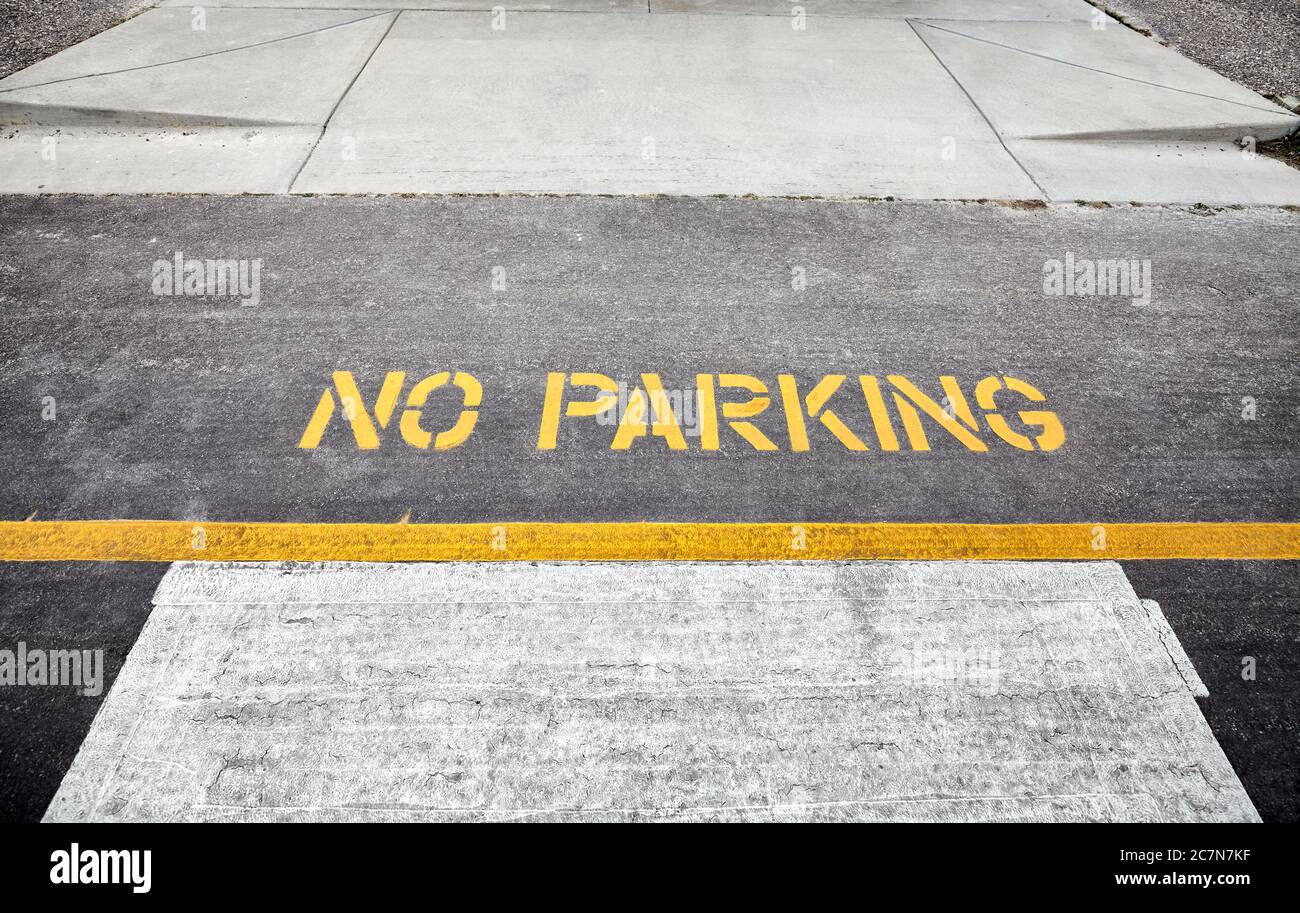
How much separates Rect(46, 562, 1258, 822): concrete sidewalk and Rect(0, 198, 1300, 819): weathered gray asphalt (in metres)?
0.24

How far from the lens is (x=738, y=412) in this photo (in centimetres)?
411

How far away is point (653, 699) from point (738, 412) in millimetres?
1672

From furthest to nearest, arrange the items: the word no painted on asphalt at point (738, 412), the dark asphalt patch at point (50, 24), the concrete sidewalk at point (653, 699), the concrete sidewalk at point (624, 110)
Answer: the dark asphalt patch at point (50, 24) < the concrete sidewalk at point (624, 110) < the word no painted on asphalt at point (738, 412) < the concrete sidewalk at point (653, 699)

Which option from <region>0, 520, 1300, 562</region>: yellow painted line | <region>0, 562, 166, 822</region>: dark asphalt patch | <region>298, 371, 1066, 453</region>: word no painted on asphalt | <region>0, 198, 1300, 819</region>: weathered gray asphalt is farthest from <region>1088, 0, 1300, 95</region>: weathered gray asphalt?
<region>0, 562, 166, 822</region>: dark asphalt patch

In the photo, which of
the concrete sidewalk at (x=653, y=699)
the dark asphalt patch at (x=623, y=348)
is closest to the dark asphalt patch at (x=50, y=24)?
the dark asphalt patch at (x=623, y=348)

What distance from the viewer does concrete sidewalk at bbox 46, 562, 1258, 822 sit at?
2.56 m

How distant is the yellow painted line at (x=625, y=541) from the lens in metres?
3.35

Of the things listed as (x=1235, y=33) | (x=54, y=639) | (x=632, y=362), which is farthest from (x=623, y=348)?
(x=1235, y=33)

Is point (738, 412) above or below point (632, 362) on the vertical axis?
below

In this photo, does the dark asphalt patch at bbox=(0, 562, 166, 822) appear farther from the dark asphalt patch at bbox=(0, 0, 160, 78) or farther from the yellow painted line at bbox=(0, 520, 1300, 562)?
the dark asphalt patch at bbox=(0, 0, 160, 78)

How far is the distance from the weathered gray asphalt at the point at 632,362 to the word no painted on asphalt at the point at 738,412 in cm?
6

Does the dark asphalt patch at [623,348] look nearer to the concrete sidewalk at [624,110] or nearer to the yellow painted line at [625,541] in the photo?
the yellow painted line at [625,541]

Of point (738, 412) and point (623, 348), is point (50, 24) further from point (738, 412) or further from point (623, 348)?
point (738, 412)

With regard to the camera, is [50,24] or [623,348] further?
[50,24]
